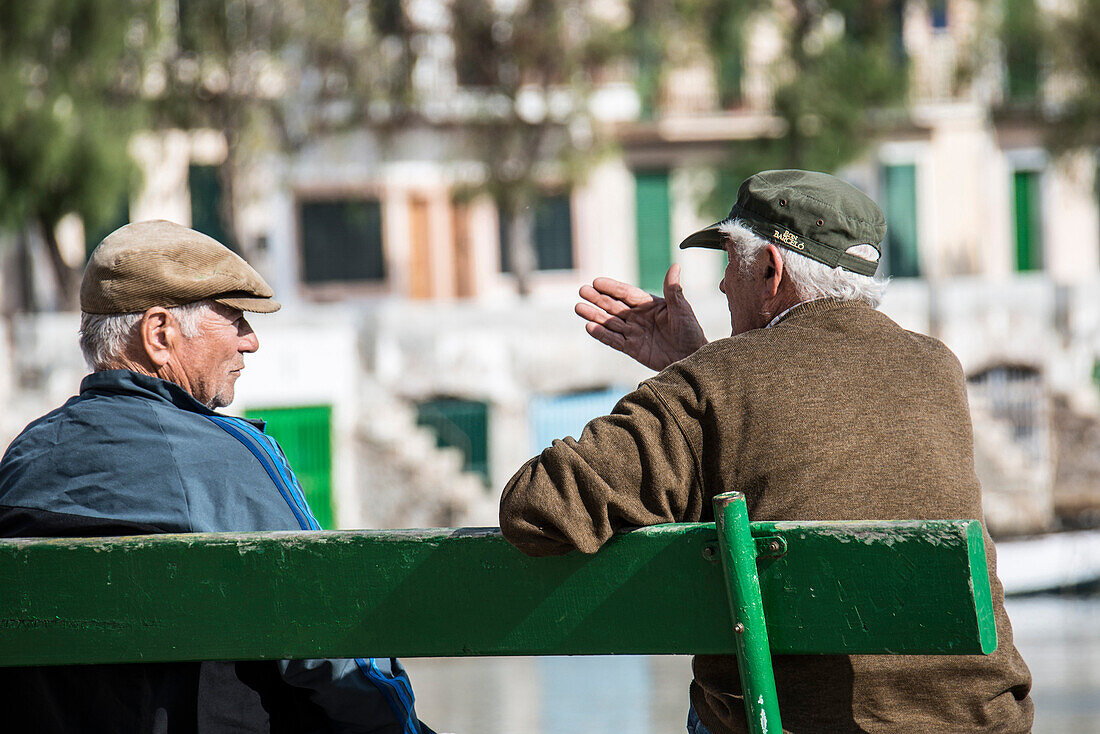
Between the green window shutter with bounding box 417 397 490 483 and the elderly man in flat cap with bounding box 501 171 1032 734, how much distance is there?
15.9 metres

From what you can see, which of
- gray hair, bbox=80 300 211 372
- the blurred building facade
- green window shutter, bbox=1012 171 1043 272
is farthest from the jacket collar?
green window shutter, bbox=1012 171 1043 272

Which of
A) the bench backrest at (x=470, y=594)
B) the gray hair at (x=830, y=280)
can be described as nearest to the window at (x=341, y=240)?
the gray hair at (x=830, y=280)

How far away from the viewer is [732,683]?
227 cm

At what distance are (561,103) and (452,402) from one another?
5968 millimetres

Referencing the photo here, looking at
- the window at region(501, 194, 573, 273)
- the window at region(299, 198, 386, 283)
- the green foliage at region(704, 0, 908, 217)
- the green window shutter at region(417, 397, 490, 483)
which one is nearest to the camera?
the green window shutter at region(417, 397, 490, 483)

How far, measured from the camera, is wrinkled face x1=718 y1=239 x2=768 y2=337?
262 centimetres

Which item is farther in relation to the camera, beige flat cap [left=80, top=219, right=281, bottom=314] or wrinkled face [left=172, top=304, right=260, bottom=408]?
wrinkled face [left=172, top=304, right=260, bottom=408]

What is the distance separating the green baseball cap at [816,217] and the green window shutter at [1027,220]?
81.5 ft

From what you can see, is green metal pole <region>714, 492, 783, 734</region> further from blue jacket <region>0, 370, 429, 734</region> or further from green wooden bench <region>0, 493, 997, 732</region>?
blue jacket <region>0, 370, 429, 734</region>

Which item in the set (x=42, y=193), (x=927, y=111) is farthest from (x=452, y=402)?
(x=927, y=111)

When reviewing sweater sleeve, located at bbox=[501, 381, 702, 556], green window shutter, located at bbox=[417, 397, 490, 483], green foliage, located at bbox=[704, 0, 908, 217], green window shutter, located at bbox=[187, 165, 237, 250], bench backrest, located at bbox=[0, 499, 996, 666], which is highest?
green foliage, located at bbox=[704, 0, 908, 217]

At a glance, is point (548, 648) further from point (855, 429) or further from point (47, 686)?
point (47, 686)

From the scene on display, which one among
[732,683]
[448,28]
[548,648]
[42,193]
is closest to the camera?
[548,648]

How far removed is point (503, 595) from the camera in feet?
7.03
